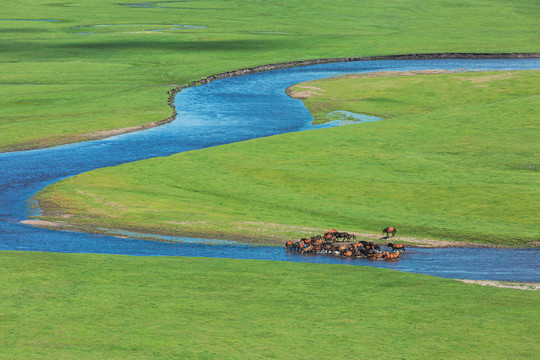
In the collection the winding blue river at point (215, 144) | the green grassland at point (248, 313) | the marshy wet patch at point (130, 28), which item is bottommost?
the winding blue river at point (215, 144)

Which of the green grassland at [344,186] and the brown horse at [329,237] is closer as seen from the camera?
the brown horse at [329,237]

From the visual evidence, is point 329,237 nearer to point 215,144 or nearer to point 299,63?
point 215,144

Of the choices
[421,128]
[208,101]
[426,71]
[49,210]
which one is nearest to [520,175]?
[421,128]

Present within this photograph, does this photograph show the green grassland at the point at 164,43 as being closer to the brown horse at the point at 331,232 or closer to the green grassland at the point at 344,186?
the green grassland at the point at 344,186

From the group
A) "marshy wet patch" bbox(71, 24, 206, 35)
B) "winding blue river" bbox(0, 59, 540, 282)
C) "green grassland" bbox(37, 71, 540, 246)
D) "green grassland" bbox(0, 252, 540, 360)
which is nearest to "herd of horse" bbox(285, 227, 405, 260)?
"winding blue river" bbox(0, 59, 540, 282)

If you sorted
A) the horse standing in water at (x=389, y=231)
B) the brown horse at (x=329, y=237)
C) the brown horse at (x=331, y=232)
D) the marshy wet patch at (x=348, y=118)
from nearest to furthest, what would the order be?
the brown horse at (x=329, y=237)
the brown horse at (x=331, y=232)
the horse standing in water at (x=389, y=231)
the marshy wet patch at (x=348, y=118)

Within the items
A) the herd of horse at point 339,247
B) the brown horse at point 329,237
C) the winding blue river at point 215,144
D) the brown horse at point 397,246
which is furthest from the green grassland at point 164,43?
the brown horse at point 397,246

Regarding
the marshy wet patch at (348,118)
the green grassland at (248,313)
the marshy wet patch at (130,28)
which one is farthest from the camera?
the marshy wet patch at (130,28)
